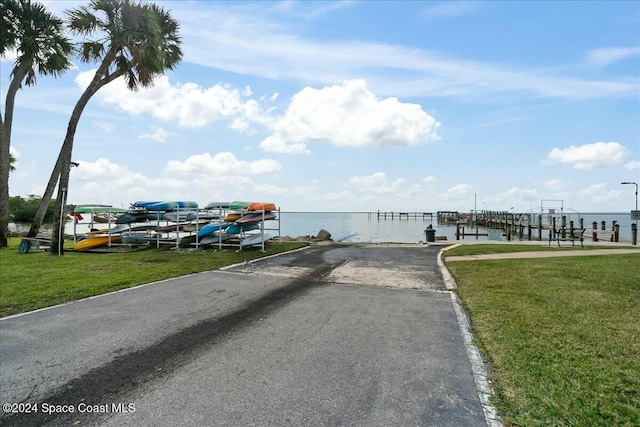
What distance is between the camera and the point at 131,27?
1457 centimetres

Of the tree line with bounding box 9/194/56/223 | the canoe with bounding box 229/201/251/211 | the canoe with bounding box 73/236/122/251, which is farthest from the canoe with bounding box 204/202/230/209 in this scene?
the tree line with bounding box 9/194/56/223

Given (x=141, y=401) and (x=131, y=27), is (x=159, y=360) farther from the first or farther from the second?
(x=131, y=27)

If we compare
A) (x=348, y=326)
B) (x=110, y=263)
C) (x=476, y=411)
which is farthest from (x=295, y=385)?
(x=110, y=263)

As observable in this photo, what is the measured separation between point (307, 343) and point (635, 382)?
307cm

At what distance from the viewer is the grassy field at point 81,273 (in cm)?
651

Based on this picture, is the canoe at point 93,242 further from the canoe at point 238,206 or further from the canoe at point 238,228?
the canoe at point 238,206

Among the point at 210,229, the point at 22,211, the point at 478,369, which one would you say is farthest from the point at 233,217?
the point at 22,211

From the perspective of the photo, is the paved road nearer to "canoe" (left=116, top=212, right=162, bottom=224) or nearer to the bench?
"canoe" (left=116, top=212, right=162, bottom=224)

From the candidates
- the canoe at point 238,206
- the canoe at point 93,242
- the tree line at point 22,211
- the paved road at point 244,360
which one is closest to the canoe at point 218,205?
the canoe at point 238,206

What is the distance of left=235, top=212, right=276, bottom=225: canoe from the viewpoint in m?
13.7

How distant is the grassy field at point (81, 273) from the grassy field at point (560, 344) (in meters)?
6.59

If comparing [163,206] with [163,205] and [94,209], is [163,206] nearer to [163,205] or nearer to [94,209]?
[163,205]

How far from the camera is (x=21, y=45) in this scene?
16.1m

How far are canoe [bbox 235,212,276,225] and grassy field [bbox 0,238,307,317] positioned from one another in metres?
1.13
